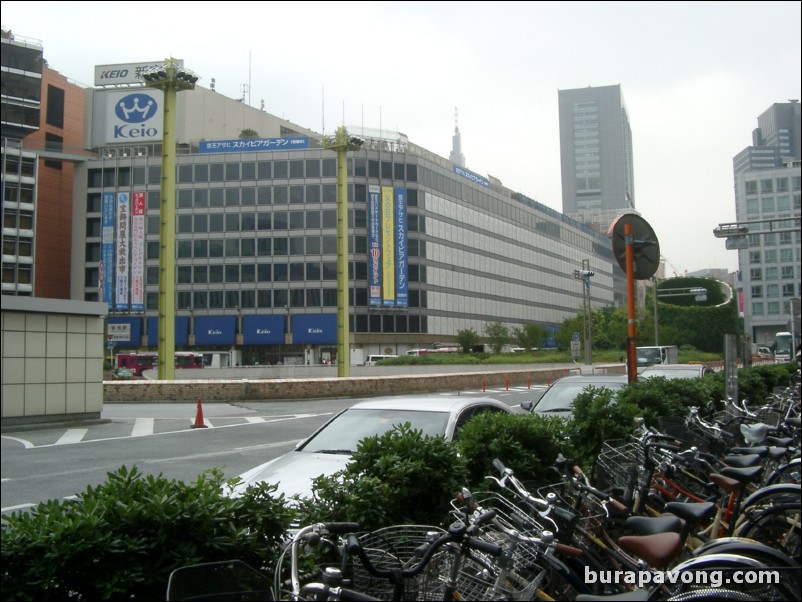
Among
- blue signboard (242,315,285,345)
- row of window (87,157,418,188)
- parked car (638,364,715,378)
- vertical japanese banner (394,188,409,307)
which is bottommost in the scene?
parked car (638,364,715,378)

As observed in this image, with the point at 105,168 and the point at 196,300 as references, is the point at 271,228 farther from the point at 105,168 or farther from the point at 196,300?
the point at 105,168

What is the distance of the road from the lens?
1170 centimetres

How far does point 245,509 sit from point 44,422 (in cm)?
1838

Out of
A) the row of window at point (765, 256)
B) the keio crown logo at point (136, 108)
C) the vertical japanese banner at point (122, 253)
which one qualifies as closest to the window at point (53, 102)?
the keio crown logo at point (136, 108)

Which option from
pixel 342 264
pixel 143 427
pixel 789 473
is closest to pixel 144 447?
pixel 143 427

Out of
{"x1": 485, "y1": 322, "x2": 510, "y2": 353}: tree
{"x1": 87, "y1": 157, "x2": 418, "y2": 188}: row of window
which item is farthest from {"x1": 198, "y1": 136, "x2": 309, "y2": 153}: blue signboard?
{"x1": 485, "y1": 322, "x2": 510, "y2": 353}: tree

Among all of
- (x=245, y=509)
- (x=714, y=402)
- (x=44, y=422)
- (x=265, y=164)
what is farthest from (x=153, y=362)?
(x=245, y=509)

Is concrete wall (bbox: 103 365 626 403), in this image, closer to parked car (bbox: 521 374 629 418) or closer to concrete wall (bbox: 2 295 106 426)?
concrete wall (bbox: 2 295 106 426)

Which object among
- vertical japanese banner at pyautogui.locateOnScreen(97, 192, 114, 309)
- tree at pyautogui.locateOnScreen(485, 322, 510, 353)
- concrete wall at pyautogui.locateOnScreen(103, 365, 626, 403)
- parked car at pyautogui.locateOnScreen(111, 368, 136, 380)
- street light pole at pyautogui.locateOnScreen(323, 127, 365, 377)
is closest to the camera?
concrete wall at pyautogui.locateOnScreen(103, 365, 626, 403)

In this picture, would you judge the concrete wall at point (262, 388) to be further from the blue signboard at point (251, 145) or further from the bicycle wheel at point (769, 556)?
the blue signboard at point (251, 145)

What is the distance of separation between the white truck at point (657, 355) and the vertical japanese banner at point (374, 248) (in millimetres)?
33654

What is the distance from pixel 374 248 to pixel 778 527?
219 feet

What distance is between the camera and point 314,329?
2773 inches

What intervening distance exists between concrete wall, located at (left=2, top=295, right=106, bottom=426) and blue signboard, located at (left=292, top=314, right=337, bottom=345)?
48543 millimetres
